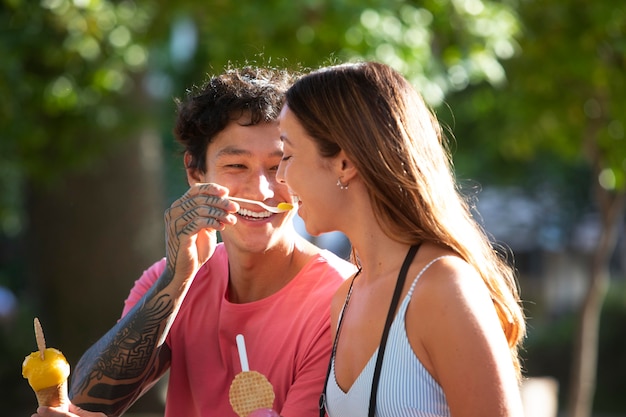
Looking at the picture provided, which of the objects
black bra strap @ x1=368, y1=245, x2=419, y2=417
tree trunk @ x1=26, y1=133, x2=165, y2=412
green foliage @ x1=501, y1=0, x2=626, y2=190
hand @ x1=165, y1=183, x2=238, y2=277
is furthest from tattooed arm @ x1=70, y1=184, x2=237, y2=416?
tree trunk @ x1=26, y1=133, x2=165, y2=412

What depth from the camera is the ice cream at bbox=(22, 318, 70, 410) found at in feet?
7.70

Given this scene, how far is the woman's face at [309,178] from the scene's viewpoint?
227 centimetres

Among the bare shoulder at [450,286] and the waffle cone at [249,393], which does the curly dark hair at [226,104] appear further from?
the bare shoulder at [450,286]

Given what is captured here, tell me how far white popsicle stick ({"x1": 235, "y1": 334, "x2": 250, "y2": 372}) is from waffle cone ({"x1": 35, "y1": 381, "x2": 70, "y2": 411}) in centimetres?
50

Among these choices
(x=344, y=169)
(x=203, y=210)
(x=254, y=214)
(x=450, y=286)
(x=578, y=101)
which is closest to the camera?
(x=450, y=286)

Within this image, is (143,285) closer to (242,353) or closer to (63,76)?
(242,353)

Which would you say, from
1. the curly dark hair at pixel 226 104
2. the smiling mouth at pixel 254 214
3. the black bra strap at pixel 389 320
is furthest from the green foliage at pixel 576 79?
the black bra strap at pixel 389 320

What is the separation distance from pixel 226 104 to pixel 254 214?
1.16ft

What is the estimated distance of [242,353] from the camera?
268 centimetres

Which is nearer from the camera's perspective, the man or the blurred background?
the man

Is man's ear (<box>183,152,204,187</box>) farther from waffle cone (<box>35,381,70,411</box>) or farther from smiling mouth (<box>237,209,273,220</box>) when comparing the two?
waffle cone (<box>35,381,70,411</box>)

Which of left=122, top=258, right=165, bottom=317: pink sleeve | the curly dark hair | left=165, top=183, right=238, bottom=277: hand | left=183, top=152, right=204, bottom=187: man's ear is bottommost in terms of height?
left=122, top=258, right=165, bottom=317: pink sleeve

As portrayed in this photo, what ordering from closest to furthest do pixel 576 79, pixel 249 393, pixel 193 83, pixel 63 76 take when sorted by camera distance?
pixel 249 393 < pixel 193 83 < pixel 63 76 < pixel 576 79

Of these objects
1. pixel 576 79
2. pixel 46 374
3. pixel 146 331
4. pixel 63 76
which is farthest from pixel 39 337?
pixel 576 79
